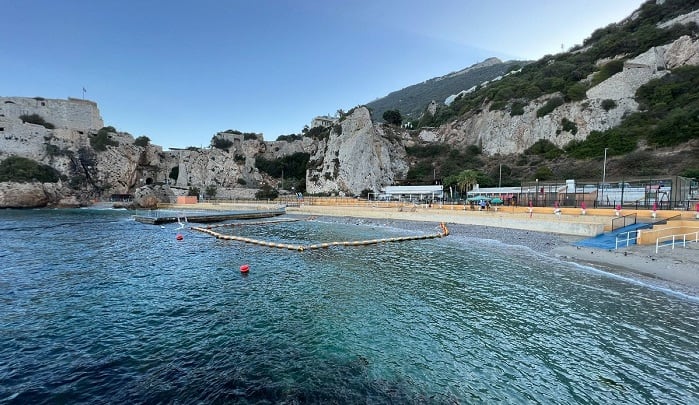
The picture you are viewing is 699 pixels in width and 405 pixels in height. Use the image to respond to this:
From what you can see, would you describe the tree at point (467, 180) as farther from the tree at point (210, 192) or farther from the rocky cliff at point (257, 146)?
the tree at point (210, 192)

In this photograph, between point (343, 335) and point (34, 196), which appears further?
point (34, 196)

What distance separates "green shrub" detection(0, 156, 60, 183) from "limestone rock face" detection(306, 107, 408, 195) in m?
52.8

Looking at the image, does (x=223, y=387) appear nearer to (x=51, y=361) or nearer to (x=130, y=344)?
(x=130, y=344)

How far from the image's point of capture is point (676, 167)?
136 feet

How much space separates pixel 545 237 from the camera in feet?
71.1

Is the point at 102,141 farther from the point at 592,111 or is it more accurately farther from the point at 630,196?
the point at 592,111

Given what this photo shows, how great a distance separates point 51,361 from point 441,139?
285 ft

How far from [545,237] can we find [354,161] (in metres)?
46.8

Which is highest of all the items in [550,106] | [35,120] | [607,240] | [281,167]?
[550,106]

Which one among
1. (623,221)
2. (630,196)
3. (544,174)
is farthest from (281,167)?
(623,221)

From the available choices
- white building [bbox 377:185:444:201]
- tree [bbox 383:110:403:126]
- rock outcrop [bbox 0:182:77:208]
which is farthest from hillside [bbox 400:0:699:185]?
rock outcrop [bbox 0:182:77:208]

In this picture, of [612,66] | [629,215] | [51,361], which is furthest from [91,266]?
[612,66]

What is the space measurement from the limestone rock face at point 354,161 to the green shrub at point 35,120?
213 feet

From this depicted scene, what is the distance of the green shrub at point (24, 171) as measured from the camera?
188ft
